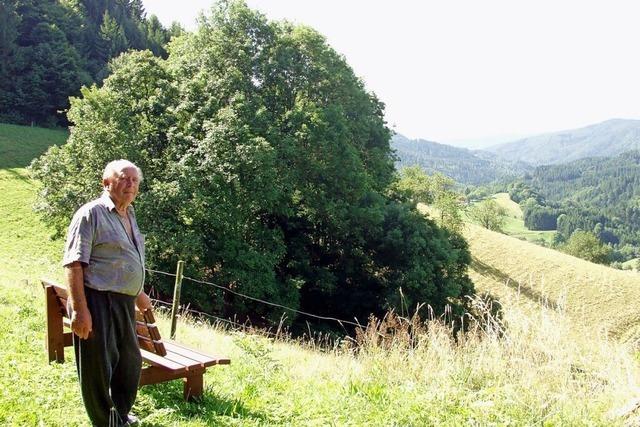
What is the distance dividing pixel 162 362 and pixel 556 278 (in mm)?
42218

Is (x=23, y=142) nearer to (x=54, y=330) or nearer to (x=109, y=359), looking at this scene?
(x=54, y=330)

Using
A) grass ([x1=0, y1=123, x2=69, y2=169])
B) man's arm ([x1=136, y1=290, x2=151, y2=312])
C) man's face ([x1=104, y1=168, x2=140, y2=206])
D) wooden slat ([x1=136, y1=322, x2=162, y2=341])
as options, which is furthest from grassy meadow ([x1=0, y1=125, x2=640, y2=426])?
grass ([x1=0, y1=123, x2=69, y2=169])

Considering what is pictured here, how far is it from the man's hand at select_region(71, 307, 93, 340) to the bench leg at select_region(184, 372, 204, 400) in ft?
4.36

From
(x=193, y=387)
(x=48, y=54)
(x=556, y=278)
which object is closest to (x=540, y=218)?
(x=556, y=278)

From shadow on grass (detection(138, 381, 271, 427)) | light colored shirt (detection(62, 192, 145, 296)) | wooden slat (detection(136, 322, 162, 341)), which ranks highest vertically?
light colored shirt (detection(62, 192, 145, 296))

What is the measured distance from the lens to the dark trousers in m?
3.96

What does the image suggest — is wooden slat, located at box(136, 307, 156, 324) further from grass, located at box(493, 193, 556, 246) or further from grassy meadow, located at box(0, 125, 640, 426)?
grass, located at box(493, 193, 556, 246)

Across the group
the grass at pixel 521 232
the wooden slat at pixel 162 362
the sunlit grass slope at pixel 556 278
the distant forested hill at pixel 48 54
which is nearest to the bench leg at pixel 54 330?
the wooden slat at pixel 162 362

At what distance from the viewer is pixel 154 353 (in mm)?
4660

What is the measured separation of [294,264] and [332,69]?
9505 millimetres

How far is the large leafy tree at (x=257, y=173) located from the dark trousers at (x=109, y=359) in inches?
561

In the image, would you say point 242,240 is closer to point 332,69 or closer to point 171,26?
point 332,69

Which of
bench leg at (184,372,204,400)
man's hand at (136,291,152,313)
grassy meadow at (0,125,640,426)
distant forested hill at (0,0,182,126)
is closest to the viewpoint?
man's hand at (136,291,152,313)

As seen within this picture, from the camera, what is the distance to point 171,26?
75250mm
